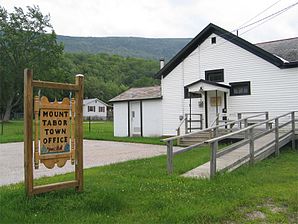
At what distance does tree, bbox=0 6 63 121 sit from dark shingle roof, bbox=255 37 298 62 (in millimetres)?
35079

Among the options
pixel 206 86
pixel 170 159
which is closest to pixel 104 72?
pixel 206 86

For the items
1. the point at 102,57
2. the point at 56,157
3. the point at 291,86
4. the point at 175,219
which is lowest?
the point at 175,219

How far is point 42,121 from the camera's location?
569 centimetres

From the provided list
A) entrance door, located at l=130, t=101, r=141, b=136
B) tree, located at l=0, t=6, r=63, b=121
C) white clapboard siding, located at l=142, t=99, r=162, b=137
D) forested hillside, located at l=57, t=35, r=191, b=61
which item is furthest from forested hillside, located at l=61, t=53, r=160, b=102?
white clapboard siding, located at l=142, t=99, r=162, b=137

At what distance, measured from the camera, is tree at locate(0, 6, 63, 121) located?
4662 centimetres

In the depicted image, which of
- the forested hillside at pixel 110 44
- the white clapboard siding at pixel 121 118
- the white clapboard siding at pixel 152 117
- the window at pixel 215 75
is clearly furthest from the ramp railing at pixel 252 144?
the forested hillside at pixel 110 44

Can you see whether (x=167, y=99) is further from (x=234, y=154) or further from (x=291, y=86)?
(x=234, y=154)

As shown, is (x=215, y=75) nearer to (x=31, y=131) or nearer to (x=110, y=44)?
(x=31, y=131)

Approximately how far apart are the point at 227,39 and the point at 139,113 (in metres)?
7.15

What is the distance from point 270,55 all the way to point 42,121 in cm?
1296

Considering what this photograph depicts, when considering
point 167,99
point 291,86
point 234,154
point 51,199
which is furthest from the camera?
point 167,99

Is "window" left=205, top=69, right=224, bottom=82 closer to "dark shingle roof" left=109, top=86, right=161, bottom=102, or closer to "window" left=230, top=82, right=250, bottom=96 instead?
"window" left=230, top=82, right=250, bottom=96

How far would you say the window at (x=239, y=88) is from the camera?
16.9 meters

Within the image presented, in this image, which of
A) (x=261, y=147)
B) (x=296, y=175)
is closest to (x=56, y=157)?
(x=296, y=175)
